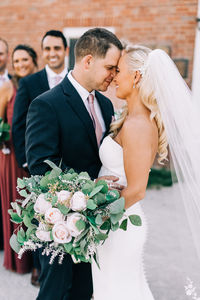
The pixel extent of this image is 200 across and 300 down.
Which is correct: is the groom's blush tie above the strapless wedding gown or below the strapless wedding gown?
above

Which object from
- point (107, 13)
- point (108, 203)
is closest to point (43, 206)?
point (108, 203)

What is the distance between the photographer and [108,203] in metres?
1.85

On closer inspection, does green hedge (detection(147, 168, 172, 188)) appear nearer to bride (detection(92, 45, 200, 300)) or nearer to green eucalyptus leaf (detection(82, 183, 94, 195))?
bride (detection(92, 45, 200, 300))

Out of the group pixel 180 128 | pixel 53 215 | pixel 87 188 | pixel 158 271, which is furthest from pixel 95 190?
pixel 158 271

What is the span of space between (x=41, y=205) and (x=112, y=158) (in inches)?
25.7

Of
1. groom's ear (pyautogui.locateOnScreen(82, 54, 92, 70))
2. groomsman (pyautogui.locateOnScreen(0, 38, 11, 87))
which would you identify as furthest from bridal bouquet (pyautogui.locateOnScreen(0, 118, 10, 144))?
groom's ear (pyautogui.locateOnScreen(82, 54, 92, 70))

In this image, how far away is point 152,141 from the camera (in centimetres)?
210

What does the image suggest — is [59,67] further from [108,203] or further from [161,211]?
[161,211]

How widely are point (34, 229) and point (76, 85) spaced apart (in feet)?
3.43

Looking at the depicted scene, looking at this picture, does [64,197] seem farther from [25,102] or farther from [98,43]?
[25,102]

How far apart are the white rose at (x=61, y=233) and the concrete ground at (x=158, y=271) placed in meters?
1.11

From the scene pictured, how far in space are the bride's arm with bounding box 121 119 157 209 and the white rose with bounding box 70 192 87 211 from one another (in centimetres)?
36

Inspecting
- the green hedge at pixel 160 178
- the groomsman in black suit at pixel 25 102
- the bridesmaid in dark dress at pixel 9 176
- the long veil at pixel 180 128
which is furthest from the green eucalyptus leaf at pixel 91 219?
the green hedge at pixel 160 178

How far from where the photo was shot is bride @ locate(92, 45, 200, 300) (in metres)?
2.19
